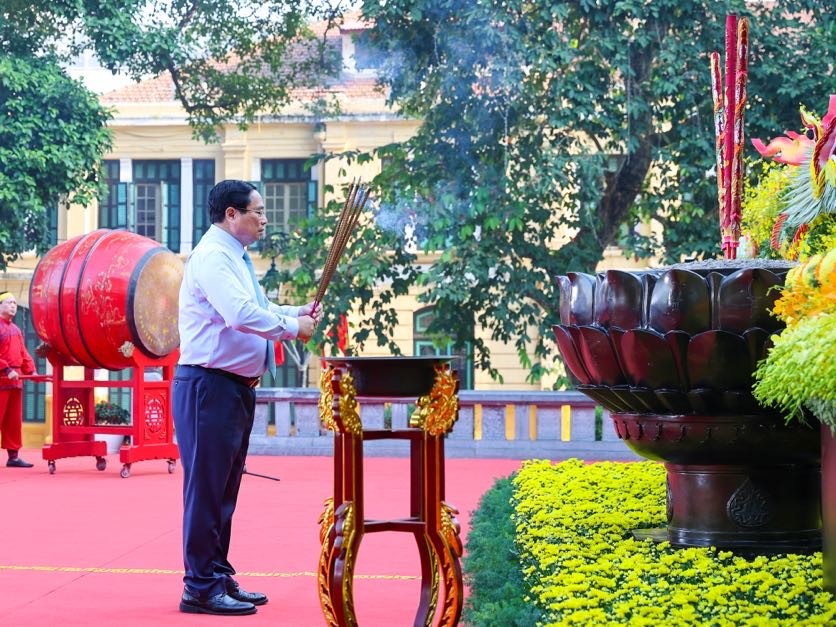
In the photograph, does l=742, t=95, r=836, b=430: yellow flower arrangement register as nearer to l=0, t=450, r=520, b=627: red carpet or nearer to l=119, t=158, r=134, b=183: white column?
l=0, t=450, r=520, b=627: red carpet

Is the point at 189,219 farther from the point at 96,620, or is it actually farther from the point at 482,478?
the point at 96,620

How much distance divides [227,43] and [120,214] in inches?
339

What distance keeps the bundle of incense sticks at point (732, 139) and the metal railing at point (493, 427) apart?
7221mm

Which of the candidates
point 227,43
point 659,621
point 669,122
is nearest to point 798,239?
point 659,621

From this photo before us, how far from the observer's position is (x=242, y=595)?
14.6 ft

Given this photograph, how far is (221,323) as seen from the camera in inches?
174

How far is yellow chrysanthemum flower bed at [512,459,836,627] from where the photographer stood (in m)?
3.01

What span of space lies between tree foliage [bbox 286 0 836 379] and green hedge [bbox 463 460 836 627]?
25.2 ft

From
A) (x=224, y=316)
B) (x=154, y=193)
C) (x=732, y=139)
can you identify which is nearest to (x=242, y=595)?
(x=224, y=316)

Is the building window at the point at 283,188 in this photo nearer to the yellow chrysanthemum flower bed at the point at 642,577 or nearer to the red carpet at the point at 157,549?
the red carpet at the point at 157,549

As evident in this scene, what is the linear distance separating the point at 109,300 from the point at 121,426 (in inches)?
43.0

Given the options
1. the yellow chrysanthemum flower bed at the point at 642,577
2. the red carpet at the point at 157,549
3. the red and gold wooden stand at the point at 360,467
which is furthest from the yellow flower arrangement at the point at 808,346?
the red carpet at the point at 157,549

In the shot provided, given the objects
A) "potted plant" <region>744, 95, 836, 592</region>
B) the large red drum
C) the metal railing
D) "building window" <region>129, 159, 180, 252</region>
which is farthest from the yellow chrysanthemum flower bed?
"building window" <region>129, 159, 180, 252</region>

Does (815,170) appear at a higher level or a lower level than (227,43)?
lower
